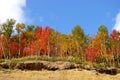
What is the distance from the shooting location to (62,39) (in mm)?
59219

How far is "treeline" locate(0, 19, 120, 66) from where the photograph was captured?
57.7 meters

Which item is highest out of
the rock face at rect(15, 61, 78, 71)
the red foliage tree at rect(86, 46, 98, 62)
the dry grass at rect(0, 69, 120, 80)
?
the red foliage tree at rect(86, 46, 98, 62)

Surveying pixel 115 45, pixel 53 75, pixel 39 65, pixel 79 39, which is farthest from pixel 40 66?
pixel 115 45

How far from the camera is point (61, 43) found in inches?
2338

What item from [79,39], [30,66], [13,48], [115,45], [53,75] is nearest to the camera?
[53,75]

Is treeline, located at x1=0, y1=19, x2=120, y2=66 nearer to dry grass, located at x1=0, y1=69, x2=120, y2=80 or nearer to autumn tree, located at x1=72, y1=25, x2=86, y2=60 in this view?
autumn tree, located at x1=72, y1=25, x2=86, y2=60

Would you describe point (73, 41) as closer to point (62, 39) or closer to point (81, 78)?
point (62, 39)

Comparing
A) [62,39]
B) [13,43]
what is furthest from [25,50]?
[62,39]

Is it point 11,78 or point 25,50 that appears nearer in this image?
point 11,78

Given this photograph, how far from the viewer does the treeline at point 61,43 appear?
57.7 metres

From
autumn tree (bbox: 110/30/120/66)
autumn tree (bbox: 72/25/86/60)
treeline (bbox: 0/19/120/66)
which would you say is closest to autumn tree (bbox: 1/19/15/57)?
treeline (bbox: 0/19/120/66)

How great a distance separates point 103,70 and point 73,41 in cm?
2073

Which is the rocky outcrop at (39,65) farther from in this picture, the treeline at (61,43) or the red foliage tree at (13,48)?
the red foliage tree at (13,48)

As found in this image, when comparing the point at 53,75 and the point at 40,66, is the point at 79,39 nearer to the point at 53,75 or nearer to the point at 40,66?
the point at 40,66
